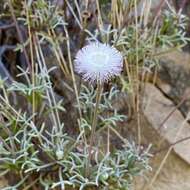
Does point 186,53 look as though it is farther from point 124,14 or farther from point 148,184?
point 148,184

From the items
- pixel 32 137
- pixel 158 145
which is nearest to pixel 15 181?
pixel 32 137

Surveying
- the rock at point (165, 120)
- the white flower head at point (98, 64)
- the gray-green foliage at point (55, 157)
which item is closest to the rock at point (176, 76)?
the rock at point (165, 120)

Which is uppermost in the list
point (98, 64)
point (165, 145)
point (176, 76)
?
point (98, 64)

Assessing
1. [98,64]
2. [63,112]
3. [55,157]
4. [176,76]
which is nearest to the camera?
[98,64]

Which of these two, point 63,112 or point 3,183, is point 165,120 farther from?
point 3,183

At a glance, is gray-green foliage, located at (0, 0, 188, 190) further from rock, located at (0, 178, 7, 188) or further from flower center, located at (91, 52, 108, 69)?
flower center, located at (91, 52, 108, 69)

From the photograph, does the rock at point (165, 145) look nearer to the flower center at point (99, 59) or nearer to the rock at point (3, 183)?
the rock at point (3, 183)

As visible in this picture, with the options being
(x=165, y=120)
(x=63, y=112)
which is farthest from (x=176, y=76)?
(x=63, y=112)

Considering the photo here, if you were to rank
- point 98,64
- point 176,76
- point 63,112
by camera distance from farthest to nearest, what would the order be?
point 176,76 → point 63,112 → point 98,64
